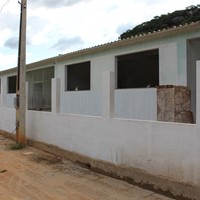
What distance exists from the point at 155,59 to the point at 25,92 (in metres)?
5.39

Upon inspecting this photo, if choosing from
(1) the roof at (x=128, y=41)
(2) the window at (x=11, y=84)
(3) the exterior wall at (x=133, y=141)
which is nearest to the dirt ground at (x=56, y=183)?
(3) the exterior wall at (x=133, y=141)

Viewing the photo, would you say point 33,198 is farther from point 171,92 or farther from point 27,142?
point 27,142

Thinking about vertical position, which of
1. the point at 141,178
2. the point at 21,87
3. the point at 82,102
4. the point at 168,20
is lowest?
the point at 141,178

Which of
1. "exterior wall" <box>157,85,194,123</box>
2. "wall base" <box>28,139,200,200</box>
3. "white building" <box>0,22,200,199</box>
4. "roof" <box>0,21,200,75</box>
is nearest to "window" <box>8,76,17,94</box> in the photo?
"roof" <box>0,21,200,75</box>

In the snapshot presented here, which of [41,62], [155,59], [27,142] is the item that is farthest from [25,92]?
[155,59]

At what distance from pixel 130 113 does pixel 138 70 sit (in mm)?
1825

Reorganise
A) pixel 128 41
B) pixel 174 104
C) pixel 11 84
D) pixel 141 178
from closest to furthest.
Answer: pixel 174 104, pixel 141 178, pixel 128 41, pixel 11 84

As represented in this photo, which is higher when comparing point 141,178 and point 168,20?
point 168,20

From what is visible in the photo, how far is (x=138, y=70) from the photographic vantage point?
39.9ft

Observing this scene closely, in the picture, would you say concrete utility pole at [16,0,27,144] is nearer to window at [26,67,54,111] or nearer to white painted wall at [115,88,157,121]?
white painted wall at [115,88,157,121]

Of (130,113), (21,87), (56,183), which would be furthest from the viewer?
(21,87)

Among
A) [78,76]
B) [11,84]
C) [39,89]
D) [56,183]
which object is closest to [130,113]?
[56,183]

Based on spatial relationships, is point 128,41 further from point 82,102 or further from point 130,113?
point 82,102

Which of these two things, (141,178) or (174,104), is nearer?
(174,104)
